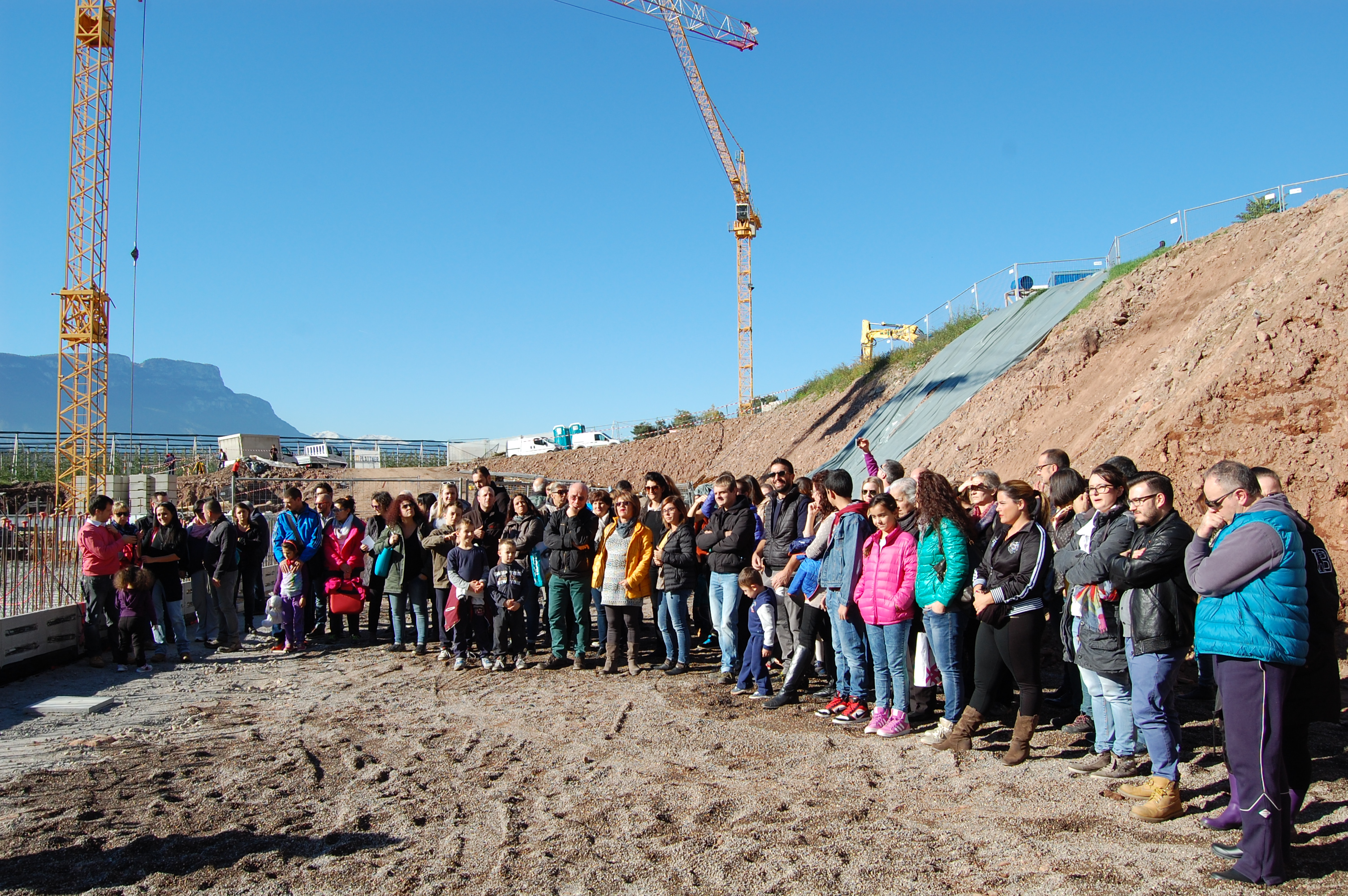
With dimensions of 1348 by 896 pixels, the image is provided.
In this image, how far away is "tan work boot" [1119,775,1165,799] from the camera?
4629mm

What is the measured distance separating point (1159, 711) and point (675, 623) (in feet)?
15.5

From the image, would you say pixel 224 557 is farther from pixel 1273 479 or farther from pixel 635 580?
pixel 1273 479

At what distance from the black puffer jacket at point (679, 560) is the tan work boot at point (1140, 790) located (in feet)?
14.3

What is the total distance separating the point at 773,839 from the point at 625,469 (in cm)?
3805

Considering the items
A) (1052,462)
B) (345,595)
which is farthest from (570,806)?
(345,595)

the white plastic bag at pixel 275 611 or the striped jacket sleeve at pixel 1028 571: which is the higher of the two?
the striped jacket sleeve at pixel 1028 571

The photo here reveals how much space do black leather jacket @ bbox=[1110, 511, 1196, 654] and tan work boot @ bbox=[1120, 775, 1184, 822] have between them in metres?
0.70

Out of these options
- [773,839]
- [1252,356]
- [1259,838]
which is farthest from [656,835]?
[1252,356]

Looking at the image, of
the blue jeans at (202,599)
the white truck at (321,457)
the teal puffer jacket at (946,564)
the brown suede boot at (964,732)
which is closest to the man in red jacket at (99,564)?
the blue jeans at (202,599)

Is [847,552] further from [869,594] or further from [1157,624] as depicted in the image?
[1157,624]

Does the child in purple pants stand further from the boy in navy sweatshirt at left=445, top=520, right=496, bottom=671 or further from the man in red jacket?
the boy in navy sweatshirt at left=445, top=520, right=496, bottom=671

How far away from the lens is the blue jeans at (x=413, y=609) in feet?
31.9

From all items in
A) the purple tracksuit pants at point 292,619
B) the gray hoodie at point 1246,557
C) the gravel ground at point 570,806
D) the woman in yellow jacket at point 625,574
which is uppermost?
the gray hoodie at point 1246,557

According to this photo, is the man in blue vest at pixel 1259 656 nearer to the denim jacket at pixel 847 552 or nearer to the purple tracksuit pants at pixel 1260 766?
the purple tracksuit pants at pixel 1260 766
